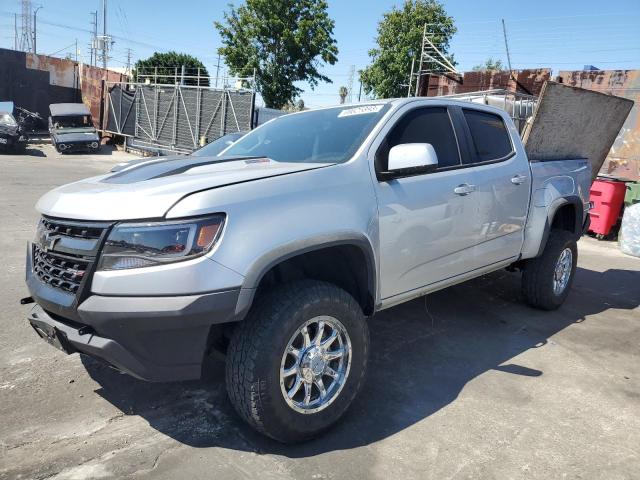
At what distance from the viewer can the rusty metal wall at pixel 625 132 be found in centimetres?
1112

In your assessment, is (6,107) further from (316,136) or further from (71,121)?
(316,136)

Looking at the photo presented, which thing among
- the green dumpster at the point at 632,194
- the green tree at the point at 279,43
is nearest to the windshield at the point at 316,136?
the green dumpster at the point at 632,194

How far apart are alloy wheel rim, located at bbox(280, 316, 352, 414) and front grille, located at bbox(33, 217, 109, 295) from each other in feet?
3.35

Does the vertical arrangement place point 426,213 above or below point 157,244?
above

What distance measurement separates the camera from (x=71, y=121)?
71.3 feet

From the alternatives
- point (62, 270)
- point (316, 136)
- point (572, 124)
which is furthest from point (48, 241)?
point (572, 124)

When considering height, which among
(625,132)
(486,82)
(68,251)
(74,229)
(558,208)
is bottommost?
(68,251)

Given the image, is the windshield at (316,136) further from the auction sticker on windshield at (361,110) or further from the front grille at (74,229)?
the front grille at (74,229)

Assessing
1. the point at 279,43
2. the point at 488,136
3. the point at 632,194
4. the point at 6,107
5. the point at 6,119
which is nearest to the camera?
the point at 488,136

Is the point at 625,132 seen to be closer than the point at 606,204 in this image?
No

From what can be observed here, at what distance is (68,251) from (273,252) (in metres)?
0.98

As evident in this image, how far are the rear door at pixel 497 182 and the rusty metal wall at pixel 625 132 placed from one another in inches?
311

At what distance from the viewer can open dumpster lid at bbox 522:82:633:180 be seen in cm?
481

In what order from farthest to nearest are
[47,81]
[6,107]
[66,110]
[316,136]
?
[47,81], [66,110], [6,107], [316,136]
